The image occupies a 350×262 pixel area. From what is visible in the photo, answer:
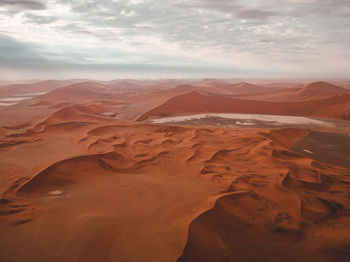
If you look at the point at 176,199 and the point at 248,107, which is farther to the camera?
the point at 248,107

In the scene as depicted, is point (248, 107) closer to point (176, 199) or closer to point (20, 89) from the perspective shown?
point (176, 199)

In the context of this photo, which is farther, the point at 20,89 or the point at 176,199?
the point at 20,89

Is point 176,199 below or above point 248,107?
below

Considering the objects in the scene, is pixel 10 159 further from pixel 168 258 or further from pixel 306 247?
pixel 306 247

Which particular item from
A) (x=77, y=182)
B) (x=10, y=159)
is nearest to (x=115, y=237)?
(x=77, y=182)

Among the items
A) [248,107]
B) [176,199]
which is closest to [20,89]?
[248,107]

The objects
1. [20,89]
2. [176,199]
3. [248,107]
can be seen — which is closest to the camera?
[176,199]

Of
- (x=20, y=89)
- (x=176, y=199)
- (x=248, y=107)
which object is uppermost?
(x=20, y=89)

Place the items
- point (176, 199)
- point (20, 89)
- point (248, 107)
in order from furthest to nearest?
point (20, 89) < point (248, 107) < point (176, 199)
